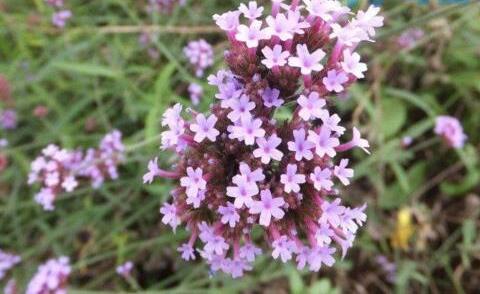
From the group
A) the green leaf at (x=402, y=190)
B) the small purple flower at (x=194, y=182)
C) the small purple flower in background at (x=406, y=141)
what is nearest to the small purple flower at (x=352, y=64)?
the small purple flower at (x=194, y=182)

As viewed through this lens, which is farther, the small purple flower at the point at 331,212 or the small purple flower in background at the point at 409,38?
the small purple flower in background at the point at 409,38

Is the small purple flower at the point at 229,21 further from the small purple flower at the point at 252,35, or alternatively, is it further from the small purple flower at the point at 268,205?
the small purple flower at the point at 268,205

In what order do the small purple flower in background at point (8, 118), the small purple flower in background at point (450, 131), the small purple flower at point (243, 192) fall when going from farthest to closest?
the small purple flower in background at point (8, 118) < the small purple flower in background at point (450, 131) < the small purple flower at point (243, 192)

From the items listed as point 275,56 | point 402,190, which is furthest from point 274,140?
point 402,190

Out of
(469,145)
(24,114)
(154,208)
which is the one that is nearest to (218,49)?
(154,208)

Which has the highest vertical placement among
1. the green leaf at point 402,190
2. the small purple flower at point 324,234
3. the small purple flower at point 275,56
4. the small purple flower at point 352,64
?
the small purple flower at point 275,56

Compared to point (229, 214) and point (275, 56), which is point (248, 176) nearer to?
point (229, 214)

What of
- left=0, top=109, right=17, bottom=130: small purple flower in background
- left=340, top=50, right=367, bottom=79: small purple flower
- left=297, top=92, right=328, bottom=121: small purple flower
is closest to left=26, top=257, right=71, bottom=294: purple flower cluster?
left=0, top=109, right=17, bottom=130: small purple flower in background
